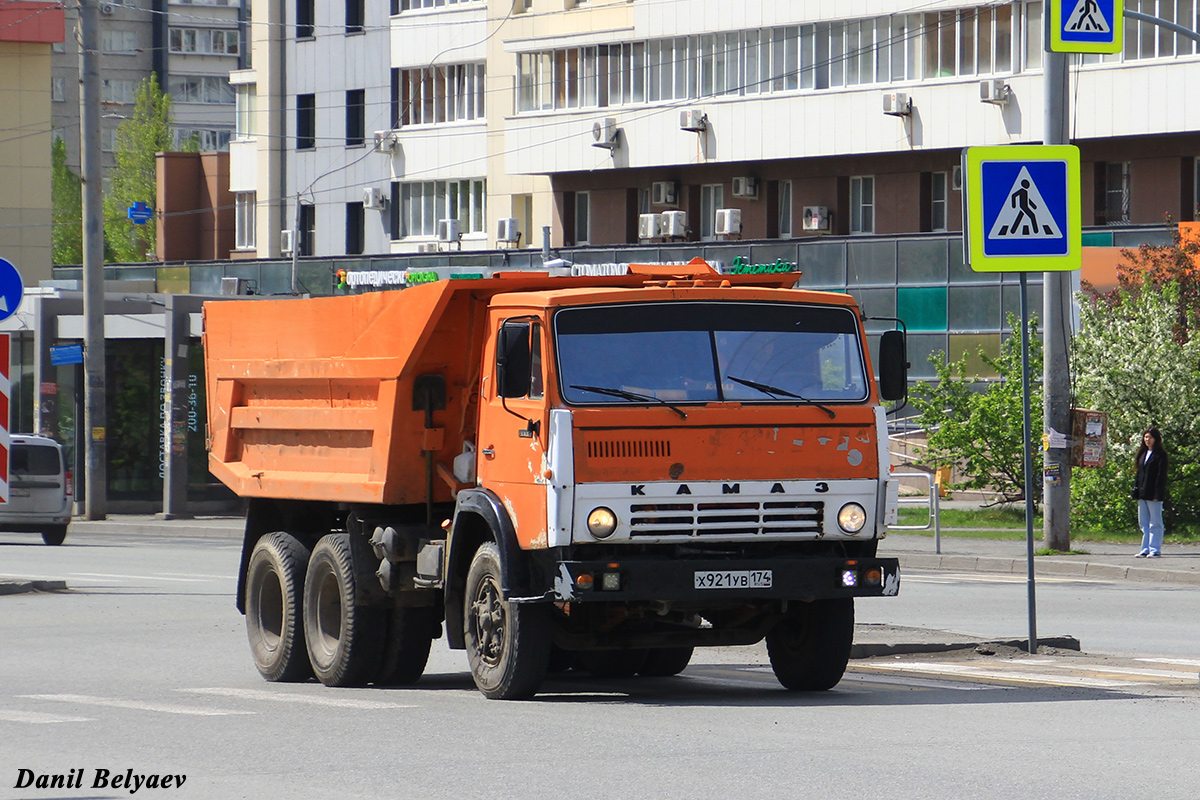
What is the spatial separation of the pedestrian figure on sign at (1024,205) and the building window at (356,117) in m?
55.0

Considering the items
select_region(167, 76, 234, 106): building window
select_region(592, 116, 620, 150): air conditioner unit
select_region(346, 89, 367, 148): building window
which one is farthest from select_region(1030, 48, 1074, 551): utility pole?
select_region(167, 76, 234, 106): building window

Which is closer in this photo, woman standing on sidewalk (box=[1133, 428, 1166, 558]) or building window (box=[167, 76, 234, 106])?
woman standing on sidewalk (box=[1133, 428, 1166, 558])

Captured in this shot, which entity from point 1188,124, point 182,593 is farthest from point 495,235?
point 182,593

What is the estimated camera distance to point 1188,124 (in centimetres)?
4291

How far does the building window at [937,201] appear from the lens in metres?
48.9

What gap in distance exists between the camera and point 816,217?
50.1 metres

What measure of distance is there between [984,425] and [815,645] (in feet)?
72.1

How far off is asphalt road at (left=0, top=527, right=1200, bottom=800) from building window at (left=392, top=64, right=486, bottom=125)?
47.9 metres

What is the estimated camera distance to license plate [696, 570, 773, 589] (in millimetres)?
10977

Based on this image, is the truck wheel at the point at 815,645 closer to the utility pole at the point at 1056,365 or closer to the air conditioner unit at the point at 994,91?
the utility pole at the point at 1056,365

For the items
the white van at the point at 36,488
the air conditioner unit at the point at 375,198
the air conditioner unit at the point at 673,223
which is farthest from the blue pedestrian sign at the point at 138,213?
the white van at the point at 36,488

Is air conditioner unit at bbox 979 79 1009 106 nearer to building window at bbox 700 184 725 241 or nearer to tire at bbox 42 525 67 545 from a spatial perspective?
building window at bbox 700 184 725 241

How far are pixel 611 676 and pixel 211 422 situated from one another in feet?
12.1

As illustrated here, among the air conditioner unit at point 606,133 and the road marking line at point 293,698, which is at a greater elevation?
the air conditioner unit at point 606,133
